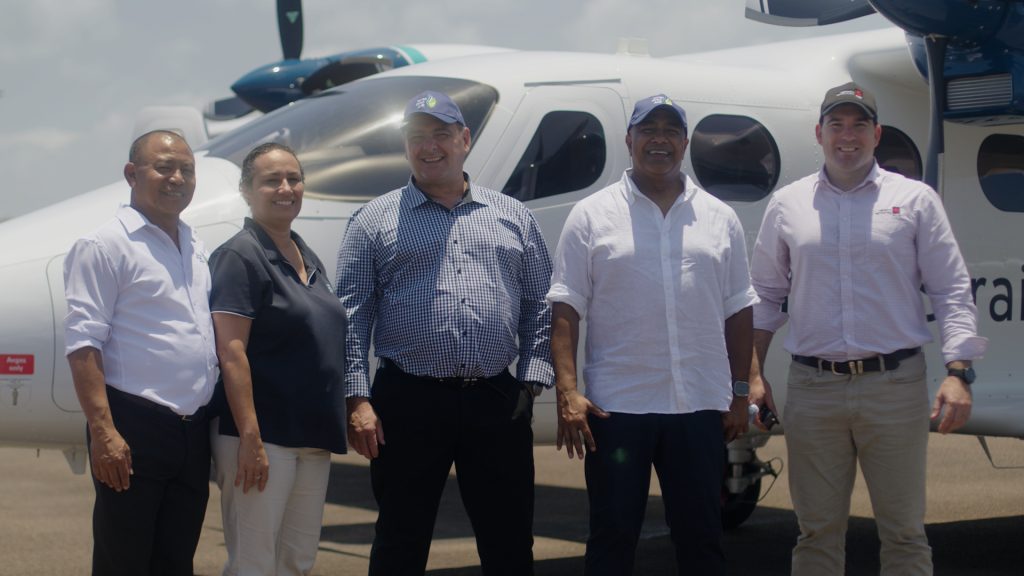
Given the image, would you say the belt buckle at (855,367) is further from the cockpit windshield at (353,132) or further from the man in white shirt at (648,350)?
the cockpit windshield at (353,132)

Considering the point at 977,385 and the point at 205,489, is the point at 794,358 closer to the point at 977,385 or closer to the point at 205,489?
the point at 205,489

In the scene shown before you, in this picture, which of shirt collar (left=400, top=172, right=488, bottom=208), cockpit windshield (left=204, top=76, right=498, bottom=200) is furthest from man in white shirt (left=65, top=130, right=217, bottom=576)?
cockpit windshield (left=204, top=76, right=498, bottom=200)

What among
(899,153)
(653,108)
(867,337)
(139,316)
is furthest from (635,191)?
(899,153)

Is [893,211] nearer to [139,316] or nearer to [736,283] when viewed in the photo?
[736,283]

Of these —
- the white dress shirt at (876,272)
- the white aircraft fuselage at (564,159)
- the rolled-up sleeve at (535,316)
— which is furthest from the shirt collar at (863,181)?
the white aircraft fuselage at (564,159)

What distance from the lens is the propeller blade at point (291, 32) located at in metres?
13.5

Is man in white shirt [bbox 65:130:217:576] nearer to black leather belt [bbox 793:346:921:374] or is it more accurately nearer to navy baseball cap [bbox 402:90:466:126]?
navy baseball cap [bbox 402:90:466:126]

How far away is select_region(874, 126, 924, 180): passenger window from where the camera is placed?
6.93 m

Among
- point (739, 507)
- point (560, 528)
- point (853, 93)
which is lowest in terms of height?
point (560, 528)

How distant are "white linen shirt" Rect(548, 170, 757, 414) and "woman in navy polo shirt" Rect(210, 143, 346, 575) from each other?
0.82 metres

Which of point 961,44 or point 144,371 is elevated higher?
point 961,44

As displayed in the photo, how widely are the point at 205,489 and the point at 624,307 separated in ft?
4.81

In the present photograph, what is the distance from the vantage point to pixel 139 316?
12.9 ft

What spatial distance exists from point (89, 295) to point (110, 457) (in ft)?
1.59
